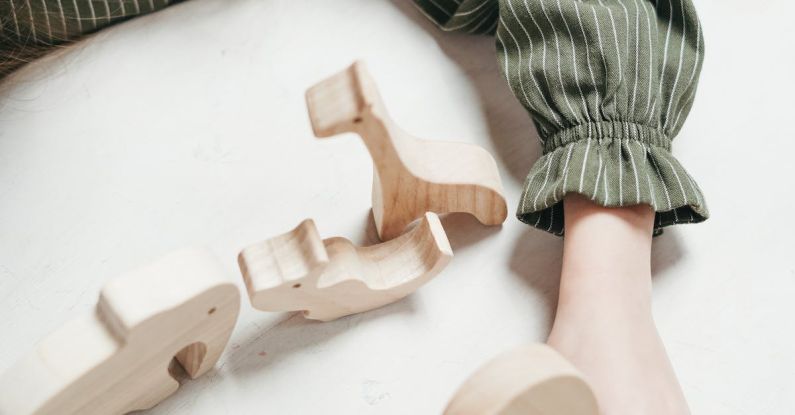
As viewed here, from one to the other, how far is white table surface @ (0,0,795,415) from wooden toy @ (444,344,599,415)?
111 mm

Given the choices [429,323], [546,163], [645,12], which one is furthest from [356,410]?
[645,12]

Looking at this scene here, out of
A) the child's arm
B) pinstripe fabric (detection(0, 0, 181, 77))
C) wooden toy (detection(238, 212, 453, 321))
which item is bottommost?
the child's arm

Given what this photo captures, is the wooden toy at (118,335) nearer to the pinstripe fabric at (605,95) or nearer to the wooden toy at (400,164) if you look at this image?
the wooden toy at (400,164)

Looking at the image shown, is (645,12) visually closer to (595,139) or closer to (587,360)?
(595,139)

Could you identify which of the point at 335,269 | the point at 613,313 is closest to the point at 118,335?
the point at 335,269

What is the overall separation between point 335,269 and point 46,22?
0.28m

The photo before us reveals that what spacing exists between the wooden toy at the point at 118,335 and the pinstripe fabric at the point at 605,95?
20cm

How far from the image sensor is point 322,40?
0.54 meters

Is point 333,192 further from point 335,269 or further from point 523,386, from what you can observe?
point 523,386

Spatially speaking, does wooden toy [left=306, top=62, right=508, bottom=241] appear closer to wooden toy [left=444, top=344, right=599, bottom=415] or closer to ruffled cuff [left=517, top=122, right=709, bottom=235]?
ruffled cuff [left=517, top=122, right=709, bottom=235]

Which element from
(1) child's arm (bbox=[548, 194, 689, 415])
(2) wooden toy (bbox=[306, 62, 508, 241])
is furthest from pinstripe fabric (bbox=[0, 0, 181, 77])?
(1) child's arm (bbox=[548, 194, 689, 415])

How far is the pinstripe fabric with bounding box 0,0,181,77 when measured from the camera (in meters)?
0.50

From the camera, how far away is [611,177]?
44 cm

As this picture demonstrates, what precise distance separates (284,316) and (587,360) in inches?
6.6
